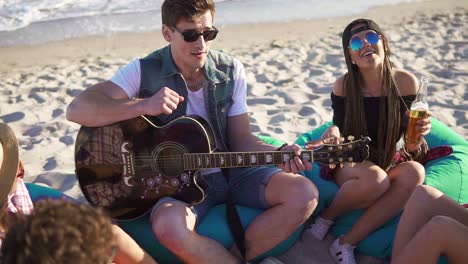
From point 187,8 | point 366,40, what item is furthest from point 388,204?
point 187,8

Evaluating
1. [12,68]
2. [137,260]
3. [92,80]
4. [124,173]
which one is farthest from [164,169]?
[12,68]

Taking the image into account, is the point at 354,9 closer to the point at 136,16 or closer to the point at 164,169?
the point at 136,16

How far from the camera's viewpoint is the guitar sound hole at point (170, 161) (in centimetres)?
338

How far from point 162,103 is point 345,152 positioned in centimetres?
104

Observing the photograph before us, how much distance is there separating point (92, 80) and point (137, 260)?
4293 millimetres

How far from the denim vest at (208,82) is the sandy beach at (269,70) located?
104cm

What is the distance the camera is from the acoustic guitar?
3.37m

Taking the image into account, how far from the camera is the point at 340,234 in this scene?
145 inches

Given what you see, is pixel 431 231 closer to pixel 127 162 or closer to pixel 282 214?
pixel 282 214

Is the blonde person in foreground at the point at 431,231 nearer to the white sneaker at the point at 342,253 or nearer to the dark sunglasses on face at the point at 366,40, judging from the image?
the white sneaker at the point at 342,253

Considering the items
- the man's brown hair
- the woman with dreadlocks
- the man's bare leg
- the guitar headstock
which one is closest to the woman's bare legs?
the woman with dreadlocks

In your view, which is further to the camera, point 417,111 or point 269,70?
point 269,70

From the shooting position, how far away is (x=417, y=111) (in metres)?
3.39

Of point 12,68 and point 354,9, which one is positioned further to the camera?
point 354,9
